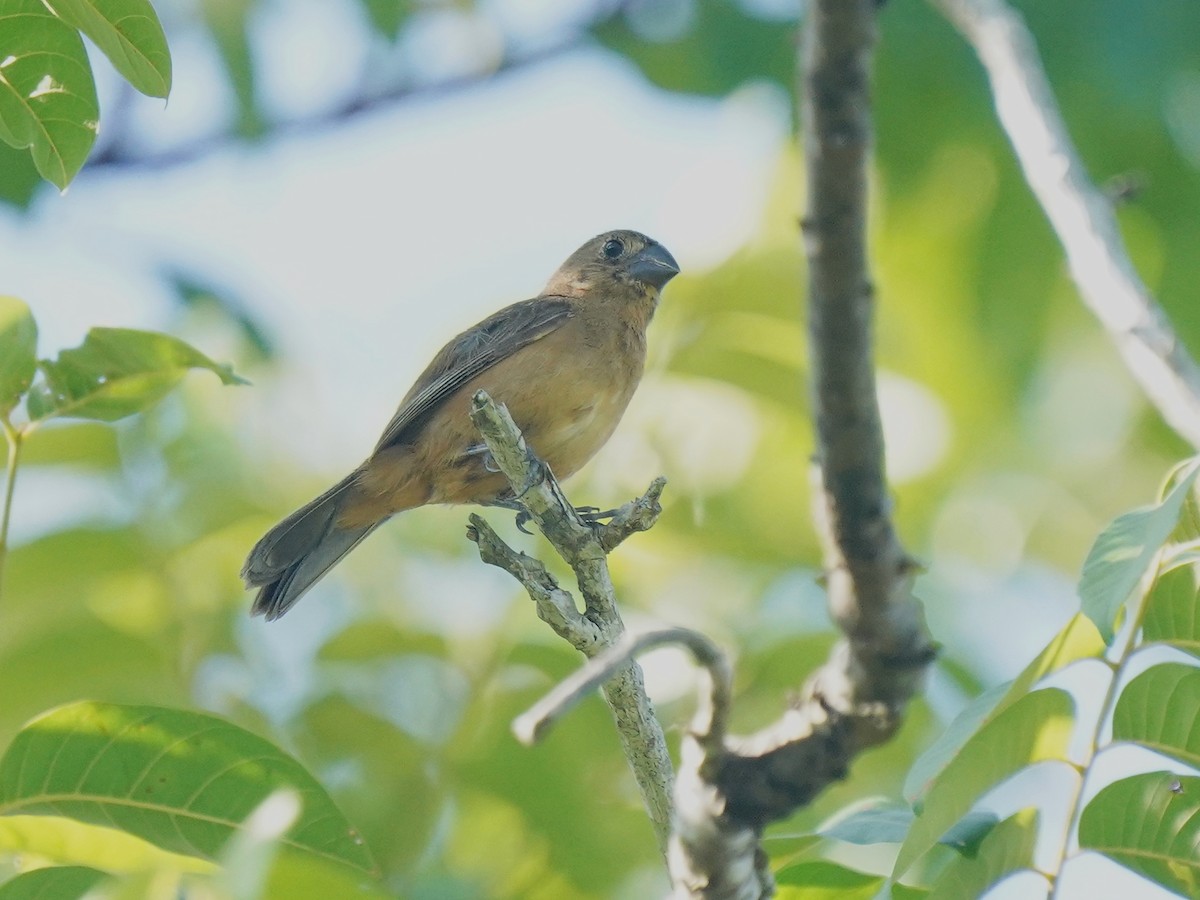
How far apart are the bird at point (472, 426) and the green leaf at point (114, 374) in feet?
5.86

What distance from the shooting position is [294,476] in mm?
6250

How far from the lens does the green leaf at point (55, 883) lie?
8.25ft

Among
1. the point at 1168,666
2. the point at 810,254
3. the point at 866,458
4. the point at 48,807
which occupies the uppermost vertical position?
the point at 810,254

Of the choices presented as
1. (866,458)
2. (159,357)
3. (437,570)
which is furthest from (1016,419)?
(866,458)

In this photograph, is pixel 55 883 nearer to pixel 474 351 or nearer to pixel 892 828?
pixel 892 828

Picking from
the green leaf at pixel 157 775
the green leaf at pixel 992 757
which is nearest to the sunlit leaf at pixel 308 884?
the green leaf at pixel 157 775

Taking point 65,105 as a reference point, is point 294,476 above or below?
below

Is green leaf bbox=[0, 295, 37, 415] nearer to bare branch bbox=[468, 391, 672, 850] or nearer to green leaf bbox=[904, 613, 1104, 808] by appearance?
bare branch bbox=[468, 391, 672, 850]

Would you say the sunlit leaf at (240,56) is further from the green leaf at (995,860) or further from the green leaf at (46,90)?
the green leaf at (995,860)

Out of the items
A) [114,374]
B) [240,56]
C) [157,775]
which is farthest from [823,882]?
[240,56]

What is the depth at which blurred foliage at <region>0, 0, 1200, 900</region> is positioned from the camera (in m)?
4.59

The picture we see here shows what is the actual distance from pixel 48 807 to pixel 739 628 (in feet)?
9.51

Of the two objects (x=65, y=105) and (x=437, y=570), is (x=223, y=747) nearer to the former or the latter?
(x=65, y=105)

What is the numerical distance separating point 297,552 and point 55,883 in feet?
9.13
